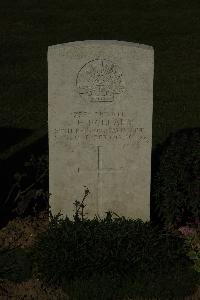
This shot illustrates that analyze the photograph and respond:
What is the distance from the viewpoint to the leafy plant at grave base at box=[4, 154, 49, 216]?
316 inches

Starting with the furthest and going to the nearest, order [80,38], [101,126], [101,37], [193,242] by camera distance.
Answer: [101,37]
[80,38]
[193,242]
[101,126]

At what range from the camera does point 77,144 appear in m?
7.39

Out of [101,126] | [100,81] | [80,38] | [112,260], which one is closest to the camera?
[112,260]

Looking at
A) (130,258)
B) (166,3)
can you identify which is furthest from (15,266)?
(166,3)

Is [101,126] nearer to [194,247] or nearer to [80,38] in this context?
[194,247]

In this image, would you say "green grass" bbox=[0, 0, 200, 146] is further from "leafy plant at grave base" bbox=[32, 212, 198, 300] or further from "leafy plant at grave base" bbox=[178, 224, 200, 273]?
"leafy plant at grave base" bbox=[32, 212, 198, 300]

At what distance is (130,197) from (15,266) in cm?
150

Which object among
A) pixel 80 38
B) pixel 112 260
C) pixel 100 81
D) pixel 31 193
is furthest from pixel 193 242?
pixel 80 38

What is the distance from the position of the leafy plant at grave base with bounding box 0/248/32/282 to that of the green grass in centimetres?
493

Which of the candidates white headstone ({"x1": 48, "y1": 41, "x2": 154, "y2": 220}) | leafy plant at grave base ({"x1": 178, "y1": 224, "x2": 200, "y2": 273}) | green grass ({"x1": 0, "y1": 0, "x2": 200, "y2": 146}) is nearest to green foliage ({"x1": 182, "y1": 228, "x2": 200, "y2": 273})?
leafy plant at grave base ({"x1": 178, "y1": 224, "x2": 200, "y2": 273})

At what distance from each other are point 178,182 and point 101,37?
13.3m

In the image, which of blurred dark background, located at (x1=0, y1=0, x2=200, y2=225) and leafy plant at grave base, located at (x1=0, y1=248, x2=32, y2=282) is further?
blurred dark background, located at (x1=0, y1=0, x2=200, y2=225)

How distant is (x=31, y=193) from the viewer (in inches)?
321

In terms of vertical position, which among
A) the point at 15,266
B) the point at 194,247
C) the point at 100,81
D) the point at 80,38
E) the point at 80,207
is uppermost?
the point at 80,38
